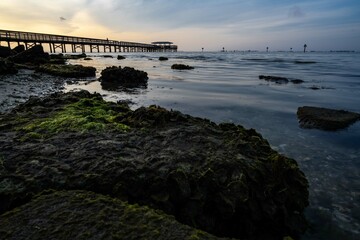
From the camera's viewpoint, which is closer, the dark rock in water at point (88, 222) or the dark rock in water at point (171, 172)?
the dark rock in water at point (88, 222)

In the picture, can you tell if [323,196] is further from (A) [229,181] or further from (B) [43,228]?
(B) [43,228]

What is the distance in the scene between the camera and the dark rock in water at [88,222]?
6.39ft

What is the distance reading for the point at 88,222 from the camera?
2.07 meters

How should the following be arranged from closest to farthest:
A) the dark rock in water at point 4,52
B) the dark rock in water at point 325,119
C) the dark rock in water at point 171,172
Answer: the dark rock in water at point 171,172 < the dark rock in water at point 325,119 < the dark rock in water at point 4,52

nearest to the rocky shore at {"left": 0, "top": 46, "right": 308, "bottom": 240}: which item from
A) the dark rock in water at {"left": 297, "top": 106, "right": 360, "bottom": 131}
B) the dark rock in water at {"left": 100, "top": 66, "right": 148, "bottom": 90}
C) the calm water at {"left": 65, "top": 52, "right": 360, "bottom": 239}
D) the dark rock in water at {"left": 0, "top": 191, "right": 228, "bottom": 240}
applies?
the dark rock in water at {"left": 0, "top": 191, "right": 228, "bottom": 240}

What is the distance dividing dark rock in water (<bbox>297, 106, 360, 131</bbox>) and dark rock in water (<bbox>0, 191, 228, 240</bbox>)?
7.49 metres

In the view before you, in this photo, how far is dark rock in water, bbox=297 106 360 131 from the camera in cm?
818

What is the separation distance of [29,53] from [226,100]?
77.1 feet

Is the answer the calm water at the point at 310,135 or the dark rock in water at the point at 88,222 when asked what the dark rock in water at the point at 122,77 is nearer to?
the calm water at the point at 310,135

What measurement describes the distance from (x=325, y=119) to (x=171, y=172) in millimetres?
6960

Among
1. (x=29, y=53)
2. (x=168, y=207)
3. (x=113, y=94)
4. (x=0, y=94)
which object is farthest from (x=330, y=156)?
(x=29, y=53)

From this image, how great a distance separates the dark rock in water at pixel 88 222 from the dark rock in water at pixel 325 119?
24.6 feet

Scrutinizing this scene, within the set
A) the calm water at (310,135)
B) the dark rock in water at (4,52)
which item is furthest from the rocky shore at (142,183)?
the dark rock in water at (4,52)

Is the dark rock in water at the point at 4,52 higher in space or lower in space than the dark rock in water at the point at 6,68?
higher
